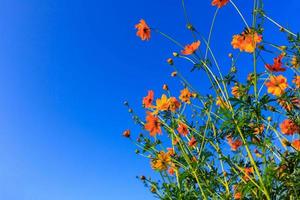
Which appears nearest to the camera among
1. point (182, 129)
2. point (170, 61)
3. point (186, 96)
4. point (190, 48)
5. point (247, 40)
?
point (247, 40)

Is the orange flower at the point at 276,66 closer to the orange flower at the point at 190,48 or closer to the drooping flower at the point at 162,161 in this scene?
the orange flower at the point at 190,48

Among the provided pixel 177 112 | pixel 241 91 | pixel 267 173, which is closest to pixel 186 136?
pixel 177 112

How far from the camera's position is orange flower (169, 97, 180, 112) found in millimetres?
4543

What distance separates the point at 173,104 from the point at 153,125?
1.01 feet

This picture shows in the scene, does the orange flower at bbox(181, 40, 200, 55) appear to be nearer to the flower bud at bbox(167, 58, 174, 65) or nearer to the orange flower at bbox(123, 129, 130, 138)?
the flower bud at bbox(167, 58, 174, 65)

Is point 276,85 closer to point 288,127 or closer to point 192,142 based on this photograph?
point 288,127

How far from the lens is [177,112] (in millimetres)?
4617

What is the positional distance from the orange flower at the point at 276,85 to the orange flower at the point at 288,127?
0.35 meters

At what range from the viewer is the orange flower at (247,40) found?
3806 millimetres

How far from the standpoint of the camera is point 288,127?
13.7ft

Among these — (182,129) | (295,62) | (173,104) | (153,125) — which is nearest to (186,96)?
(173,104)

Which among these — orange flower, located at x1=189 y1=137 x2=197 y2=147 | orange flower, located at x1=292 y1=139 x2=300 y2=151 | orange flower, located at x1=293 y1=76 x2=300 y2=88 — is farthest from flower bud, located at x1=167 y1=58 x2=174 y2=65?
orange flower, located at x1=292 y1=139 x2=300 y2=151

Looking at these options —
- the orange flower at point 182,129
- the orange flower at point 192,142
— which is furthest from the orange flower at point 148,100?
the orange flower at point 192,142

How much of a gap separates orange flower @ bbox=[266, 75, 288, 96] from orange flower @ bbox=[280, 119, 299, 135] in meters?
0.35
